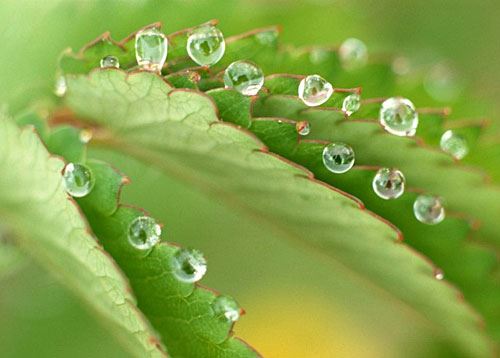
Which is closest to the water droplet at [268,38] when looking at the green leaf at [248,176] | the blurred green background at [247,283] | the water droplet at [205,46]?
the water droplet at [205,46]

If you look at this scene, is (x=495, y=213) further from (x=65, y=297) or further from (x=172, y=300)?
(x=65, y=297)

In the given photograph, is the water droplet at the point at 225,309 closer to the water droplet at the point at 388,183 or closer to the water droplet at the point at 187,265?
the water droplet at the point at 187,265

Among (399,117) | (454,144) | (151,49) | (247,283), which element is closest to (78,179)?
(151,49)

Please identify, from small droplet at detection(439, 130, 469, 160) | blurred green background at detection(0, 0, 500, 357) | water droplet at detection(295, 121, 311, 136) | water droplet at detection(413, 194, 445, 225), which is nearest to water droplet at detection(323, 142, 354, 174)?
water droplet at detection(295, 121, 311, 136)

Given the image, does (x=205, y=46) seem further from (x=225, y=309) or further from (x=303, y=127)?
(x=225, y=309)

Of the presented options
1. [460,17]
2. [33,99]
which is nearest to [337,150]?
[33,99]

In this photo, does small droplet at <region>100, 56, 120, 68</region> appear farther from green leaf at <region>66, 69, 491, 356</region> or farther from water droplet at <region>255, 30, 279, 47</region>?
water droplet at <region>255, 30, 279, 47</region>
